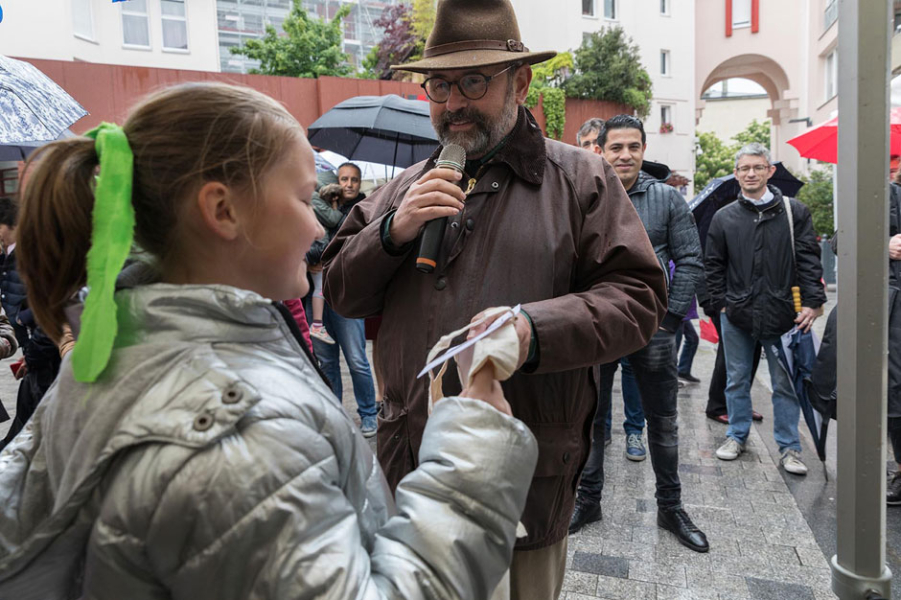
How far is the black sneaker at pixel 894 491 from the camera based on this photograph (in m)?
3.89

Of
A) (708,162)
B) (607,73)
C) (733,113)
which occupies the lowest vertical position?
(708,162)

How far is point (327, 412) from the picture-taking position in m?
1.00

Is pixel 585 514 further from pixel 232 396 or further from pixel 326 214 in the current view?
pixel 232 396

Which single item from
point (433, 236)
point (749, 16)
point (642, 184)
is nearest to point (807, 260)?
point (642, 184)

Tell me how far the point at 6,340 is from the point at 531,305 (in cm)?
361

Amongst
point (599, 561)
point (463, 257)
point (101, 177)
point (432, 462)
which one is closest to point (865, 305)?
point (463, 257)

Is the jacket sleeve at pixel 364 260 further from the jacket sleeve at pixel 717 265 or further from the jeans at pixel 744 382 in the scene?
the jeans at pixel 744 382

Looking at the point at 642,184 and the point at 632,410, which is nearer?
the point at 642,184

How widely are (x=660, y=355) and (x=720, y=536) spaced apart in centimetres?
96

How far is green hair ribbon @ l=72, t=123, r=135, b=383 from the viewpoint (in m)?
0.92

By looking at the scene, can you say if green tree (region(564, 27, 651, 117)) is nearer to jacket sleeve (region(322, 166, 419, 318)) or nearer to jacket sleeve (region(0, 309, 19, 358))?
jacket sleeve (region(0, 309, 19, 358))

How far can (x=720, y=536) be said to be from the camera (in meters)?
3.54

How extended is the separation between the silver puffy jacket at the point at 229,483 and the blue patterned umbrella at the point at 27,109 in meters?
2.76

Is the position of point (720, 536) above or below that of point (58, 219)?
below
